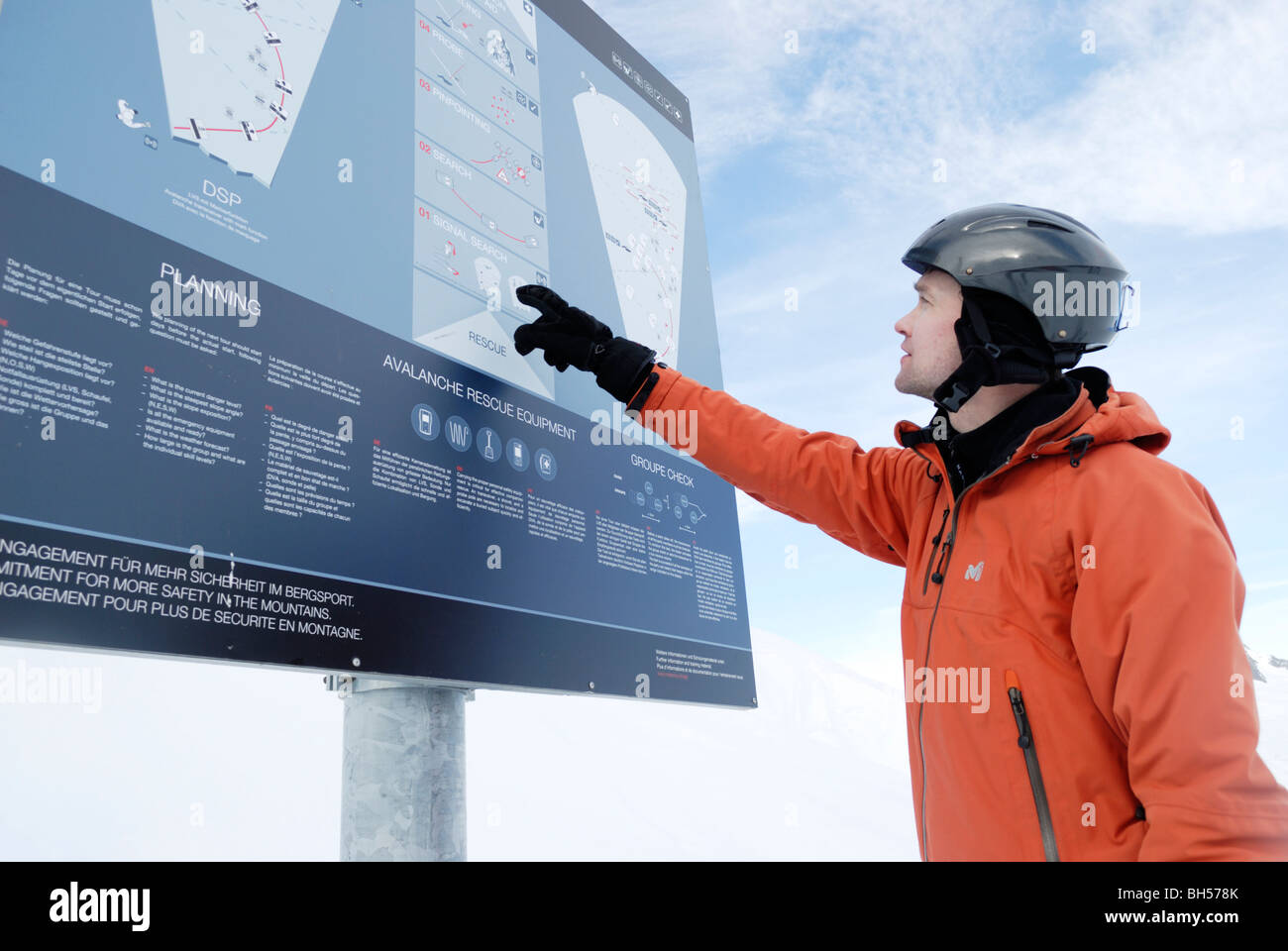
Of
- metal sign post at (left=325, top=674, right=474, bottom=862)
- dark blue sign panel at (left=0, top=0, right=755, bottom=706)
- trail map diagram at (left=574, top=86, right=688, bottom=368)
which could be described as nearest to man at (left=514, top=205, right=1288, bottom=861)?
dark blue sign panel at (left=0, top=0, right=755, bottom=706)

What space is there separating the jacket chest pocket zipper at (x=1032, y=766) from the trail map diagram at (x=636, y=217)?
1900 millimetres

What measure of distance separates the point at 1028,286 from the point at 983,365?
0.25 metres

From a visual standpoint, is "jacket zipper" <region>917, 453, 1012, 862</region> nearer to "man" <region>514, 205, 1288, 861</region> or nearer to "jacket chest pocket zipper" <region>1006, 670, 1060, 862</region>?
"man" <region>514, 205, 1288, 861</region>

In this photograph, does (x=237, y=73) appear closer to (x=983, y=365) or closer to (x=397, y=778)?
(x=397, y=778)

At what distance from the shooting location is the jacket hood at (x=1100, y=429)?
2189 mm

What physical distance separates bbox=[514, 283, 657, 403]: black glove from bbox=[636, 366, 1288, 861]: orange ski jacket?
0.81 metres

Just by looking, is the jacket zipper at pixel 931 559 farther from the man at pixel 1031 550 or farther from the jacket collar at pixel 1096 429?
the jacket collar at pixel 1096 429

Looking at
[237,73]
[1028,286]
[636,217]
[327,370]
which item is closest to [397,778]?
[327,370]

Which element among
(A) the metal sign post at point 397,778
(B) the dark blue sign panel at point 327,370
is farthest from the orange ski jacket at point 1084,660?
(A) the metal sign post at point 397,778

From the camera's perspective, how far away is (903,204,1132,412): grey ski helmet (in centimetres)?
245
